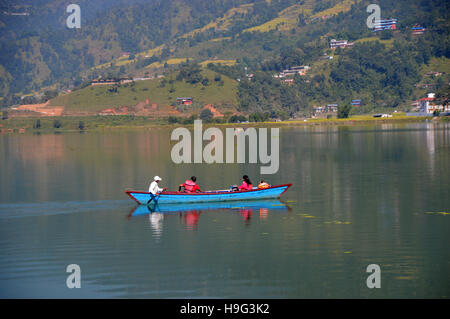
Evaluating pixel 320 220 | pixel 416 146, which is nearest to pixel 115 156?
pixel 416 146

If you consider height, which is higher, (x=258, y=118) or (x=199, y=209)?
(x=258, y=118)

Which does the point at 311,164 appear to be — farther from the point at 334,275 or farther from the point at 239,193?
the point at 334,275

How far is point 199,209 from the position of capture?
121ft

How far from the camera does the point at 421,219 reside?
33125 millimetres

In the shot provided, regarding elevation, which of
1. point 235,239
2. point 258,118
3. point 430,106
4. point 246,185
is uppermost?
point 430,106

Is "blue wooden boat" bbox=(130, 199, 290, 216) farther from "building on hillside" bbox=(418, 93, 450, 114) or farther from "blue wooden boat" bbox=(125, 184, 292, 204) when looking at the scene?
"building on hillside" bbox=(418, 93, 450, 114)

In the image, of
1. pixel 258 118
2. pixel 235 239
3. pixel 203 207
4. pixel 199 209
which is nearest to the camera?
pixel 235 239

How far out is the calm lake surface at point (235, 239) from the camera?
2223 centimetres

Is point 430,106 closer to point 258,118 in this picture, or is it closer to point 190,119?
point 258,118

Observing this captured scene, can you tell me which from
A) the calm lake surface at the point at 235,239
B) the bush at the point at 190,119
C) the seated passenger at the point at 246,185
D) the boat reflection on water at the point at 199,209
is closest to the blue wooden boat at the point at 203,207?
the boat reflection on water at the point at 199,209

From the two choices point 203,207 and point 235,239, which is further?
point 203,207

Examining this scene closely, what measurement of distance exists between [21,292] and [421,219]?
68.6 feet

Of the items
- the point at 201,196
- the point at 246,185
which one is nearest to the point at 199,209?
the point at 201,196

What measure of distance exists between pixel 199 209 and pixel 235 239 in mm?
8206
